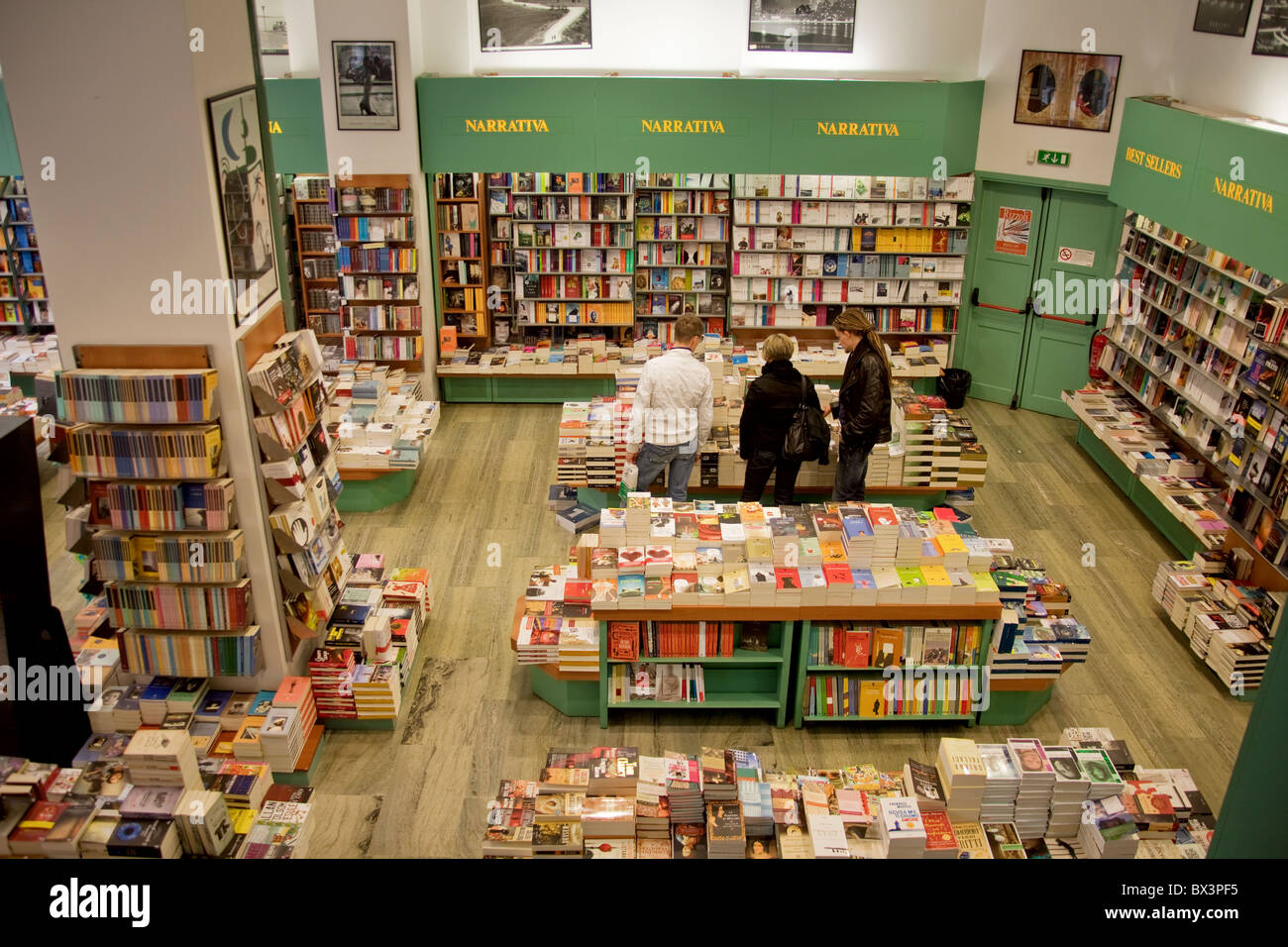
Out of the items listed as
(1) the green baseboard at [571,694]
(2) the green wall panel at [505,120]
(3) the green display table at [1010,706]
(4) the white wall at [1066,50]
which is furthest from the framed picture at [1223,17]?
(1) the green baseboard at [571,694]

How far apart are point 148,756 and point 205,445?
145cm

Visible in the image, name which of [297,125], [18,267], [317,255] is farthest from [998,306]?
[18,267]

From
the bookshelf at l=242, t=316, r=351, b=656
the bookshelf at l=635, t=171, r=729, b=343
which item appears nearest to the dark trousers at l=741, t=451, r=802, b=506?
the bookshelf at l=242, t=316, r=351, b=656

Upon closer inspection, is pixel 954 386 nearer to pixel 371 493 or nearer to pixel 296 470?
pixel 371 493

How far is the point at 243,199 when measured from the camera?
16.4 ft

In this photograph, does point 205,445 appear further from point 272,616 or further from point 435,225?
point 435,225

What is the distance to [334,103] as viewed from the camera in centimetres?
949

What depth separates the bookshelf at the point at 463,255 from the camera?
10734 millimetres

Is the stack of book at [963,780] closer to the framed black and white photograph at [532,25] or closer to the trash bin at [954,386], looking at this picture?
the trash bin at [954,386]

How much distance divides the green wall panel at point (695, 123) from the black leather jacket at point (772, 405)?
11.4 ft

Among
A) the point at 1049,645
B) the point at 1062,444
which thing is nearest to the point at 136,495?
the point at 1049,645

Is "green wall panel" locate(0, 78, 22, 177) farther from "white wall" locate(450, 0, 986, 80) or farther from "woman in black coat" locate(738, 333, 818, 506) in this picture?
"woman in black coat" locate(738, 333, 818, 506)
